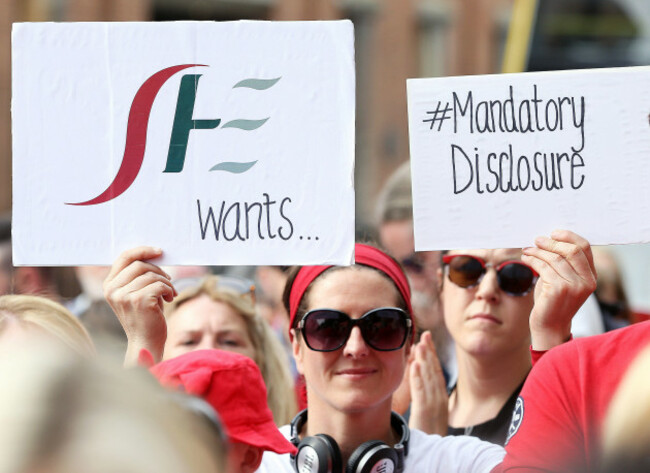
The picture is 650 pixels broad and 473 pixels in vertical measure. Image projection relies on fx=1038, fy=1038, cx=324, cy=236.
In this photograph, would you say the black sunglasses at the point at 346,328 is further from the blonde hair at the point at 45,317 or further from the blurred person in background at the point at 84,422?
the blurred person in background at the point at 84,422

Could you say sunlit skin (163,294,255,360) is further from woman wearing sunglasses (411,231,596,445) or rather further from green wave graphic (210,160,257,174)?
green wave graphic (210,160,257,174)

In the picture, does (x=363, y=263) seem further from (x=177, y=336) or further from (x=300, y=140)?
(x=177, y=336)

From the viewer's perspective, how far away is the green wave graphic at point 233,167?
8.20 feet

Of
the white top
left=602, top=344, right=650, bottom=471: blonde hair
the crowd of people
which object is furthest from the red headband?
left=602, top=344, right=650, bottom=471: blonde hair

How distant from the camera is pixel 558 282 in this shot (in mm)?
2373

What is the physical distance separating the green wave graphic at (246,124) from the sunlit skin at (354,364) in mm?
427

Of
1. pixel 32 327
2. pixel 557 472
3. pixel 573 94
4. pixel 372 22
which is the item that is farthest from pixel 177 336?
pixel 372 22

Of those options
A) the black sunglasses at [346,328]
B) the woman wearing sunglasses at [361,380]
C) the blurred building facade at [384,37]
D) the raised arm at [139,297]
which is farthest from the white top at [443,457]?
the blurred building facade at [384,37]

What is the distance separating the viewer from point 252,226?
248 centimetres

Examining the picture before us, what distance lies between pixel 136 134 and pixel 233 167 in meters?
0.25

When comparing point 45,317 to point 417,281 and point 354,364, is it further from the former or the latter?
point 417,281

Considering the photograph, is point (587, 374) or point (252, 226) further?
point (252, 226)

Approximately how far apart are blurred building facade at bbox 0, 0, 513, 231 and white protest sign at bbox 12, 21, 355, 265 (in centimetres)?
1166

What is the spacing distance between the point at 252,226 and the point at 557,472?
4.08ft
